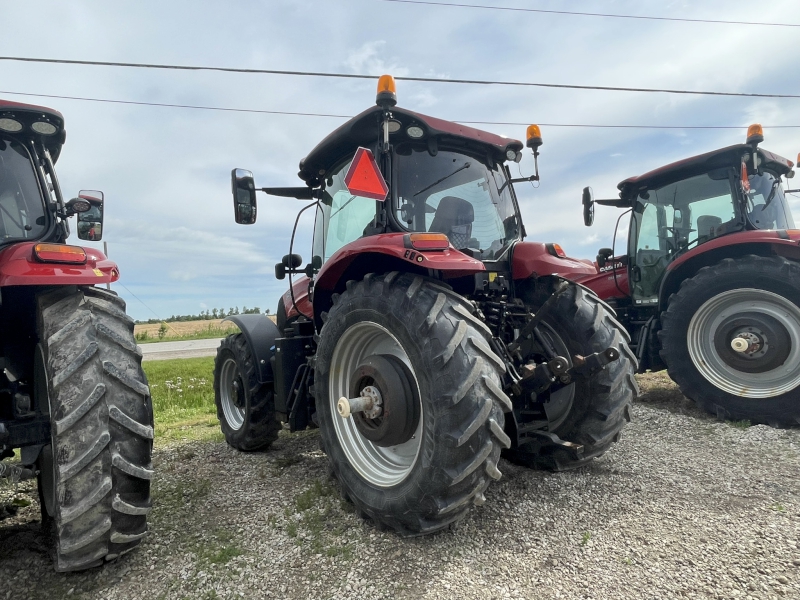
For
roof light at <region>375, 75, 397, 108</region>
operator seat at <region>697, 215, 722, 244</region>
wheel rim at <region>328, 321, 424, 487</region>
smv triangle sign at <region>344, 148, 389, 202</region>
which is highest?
roof light at <region>375, 75, 397, 108</region>

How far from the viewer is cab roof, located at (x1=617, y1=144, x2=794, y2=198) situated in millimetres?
5148

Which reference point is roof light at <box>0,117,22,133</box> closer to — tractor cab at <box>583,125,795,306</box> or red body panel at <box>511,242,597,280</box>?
red body panel at <box>511,242,597,280</box>

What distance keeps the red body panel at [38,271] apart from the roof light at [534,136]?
9.21ft

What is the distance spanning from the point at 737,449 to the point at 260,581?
3.37 m

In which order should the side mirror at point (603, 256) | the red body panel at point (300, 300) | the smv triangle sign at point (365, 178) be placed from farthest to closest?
the side mirror at point (603, 256), the red body panel at point (300, 300), the smv triangle sign at point (365, 178)

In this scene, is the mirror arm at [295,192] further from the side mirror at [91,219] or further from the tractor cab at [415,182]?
the side mirror at [91,219]

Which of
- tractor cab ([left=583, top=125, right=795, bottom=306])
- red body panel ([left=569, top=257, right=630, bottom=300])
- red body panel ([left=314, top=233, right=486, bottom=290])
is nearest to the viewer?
red body panel ([left=314, top=233, right=486, bottom=290])

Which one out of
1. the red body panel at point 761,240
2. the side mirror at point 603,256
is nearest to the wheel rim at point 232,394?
the red body panel at point 761,240

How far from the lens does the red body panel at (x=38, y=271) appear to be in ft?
6.98

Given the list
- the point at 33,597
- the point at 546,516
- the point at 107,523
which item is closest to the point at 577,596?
the point at 546,516

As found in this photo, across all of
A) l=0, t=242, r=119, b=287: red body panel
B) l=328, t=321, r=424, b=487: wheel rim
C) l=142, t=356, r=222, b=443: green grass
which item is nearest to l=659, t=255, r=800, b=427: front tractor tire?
l=328, t=321, r=424, b=487: wheel rim

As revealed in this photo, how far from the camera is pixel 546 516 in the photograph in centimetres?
258

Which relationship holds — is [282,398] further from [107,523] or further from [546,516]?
[546,516]

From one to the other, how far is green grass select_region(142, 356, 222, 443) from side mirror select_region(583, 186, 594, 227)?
462cm
